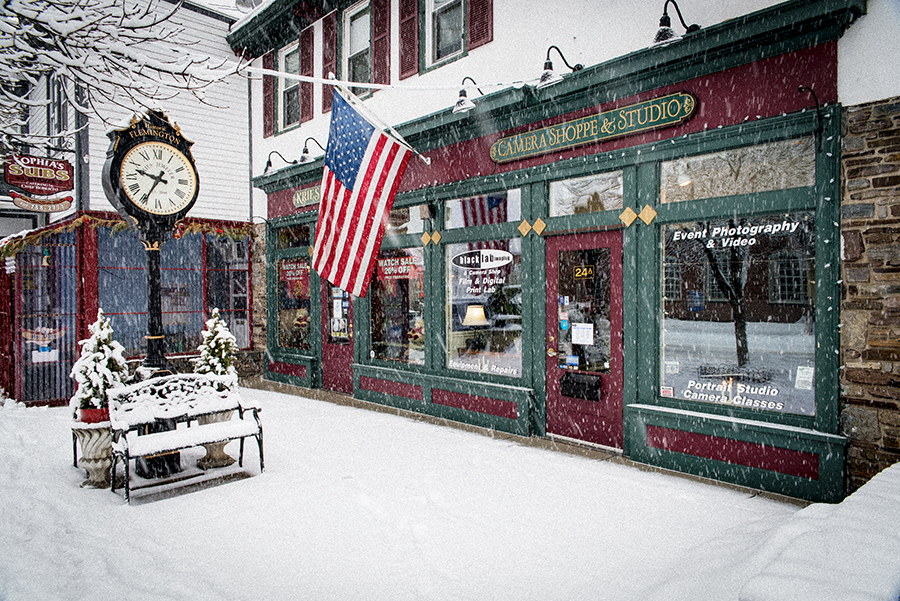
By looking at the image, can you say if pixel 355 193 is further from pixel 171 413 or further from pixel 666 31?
pixel 666 31

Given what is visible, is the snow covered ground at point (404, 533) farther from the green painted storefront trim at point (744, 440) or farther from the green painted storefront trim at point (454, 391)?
the green painted storefront trim at point (454, 391)

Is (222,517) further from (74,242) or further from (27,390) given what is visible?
(74,242)

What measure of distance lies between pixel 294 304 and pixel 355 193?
6.05 meters

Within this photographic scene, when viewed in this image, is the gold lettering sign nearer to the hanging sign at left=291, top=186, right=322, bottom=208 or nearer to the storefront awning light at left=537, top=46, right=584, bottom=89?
the hanging sign at left=291, top=186, right=322, bottom=208

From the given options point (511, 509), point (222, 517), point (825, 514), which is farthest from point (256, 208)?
point (825, 514)

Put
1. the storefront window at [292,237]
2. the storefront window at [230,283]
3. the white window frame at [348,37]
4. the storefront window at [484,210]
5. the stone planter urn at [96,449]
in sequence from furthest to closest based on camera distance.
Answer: the storefront window at [230,283] → the storefront window at [292,237] → the white window frame at [348,37] → the storefront window at [484,210] → the stone planter urn at [96,449]

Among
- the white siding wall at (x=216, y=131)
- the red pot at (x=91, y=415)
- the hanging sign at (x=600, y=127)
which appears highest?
the white siding wall at (x=216, y=131)

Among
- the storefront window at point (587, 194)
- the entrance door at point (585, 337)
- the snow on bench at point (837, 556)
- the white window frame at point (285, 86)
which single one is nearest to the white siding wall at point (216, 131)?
the white window frame at point (285, 86)

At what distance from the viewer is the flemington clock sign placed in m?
6.21

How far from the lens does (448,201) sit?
8586mm

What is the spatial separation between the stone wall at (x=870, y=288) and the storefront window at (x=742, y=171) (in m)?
0.38

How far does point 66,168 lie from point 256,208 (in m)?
3.94

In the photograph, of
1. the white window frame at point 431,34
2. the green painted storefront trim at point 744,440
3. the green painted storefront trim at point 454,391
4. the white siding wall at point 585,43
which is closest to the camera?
the white siding wall at point 585,43

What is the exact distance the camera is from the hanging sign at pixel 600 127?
6.01 meters
